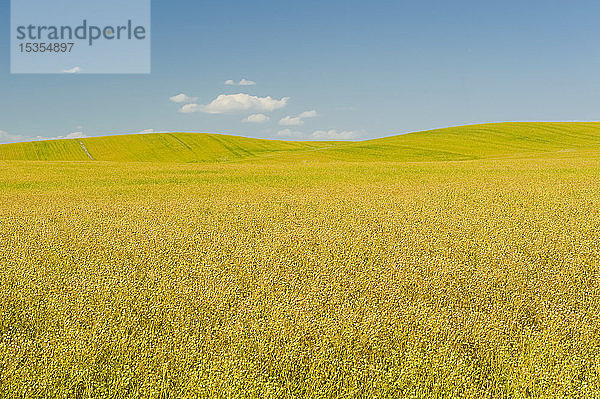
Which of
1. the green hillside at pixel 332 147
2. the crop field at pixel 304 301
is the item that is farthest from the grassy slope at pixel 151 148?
the crop field at pixel 304 301

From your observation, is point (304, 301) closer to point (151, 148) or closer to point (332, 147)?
point (332, 147)

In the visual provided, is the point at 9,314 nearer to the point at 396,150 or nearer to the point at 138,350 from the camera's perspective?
the point at 138,350

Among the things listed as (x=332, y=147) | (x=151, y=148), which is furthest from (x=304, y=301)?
(x=151, y=148)

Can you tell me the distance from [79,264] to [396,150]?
5536 cm

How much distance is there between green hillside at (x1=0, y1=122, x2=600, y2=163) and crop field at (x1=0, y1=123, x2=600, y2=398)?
43.6 m

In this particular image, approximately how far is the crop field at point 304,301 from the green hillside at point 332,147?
43.6 metres

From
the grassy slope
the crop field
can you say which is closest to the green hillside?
the grassy slope

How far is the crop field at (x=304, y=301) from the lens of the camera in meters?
3.71

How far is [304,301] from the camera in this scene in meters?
4.96

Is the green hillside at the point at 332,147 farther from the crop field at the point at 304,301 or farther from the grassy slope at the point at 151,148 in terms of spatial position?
the crop field at the point at 304,301

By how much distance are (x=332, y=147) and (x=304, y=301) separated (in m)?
69.0

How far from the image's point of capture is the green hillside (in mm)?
57031

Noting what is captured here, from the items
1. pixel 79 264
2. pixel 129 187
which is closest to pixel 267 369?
pixel 79 264

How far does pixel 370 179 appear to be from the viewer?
63.9 ft
